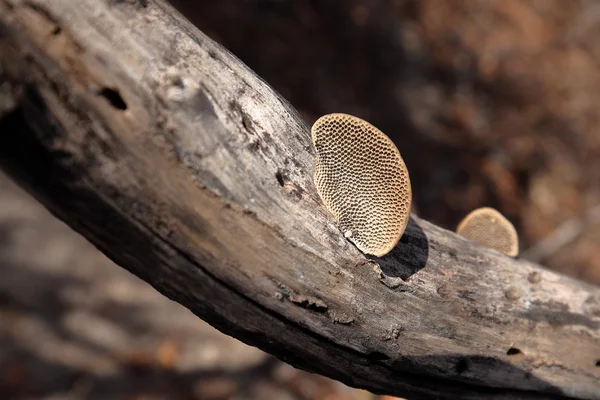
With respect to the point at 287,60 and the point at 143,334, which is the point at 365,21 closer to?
the point at 287,60

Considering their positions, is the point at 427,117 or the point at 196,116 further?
the point at 427,117

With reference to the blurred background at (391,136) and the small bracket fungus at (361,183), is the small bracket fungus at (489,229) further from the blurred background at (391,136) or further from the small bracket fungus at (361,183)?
the blurred background at (391,136)

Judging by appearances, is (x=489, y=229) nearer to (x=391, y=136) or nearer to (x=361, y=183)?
(x=361, y=183)

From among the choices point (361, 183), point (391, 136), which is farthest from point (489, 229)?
point (391, 136)

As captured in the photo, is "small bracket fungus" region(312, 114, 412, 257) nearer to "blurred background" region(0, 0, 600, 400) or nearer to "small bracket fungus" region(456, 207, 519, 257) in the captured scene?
"small bracket fungus" region(456, 207, 519, 257)

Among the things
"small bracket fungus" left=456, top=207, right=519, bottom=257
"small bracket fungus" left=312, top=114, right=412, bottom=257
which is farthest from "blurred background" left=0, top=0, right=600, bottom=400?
"small bracket fungus" left=312, top=114, right=412, bottom=257

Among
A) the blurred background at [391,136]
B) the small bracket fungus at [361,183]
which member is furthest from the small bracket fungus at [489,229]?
the blurred background at [391,136]

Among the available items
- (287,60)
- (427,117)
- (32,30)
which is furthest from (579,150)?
(32,30)
